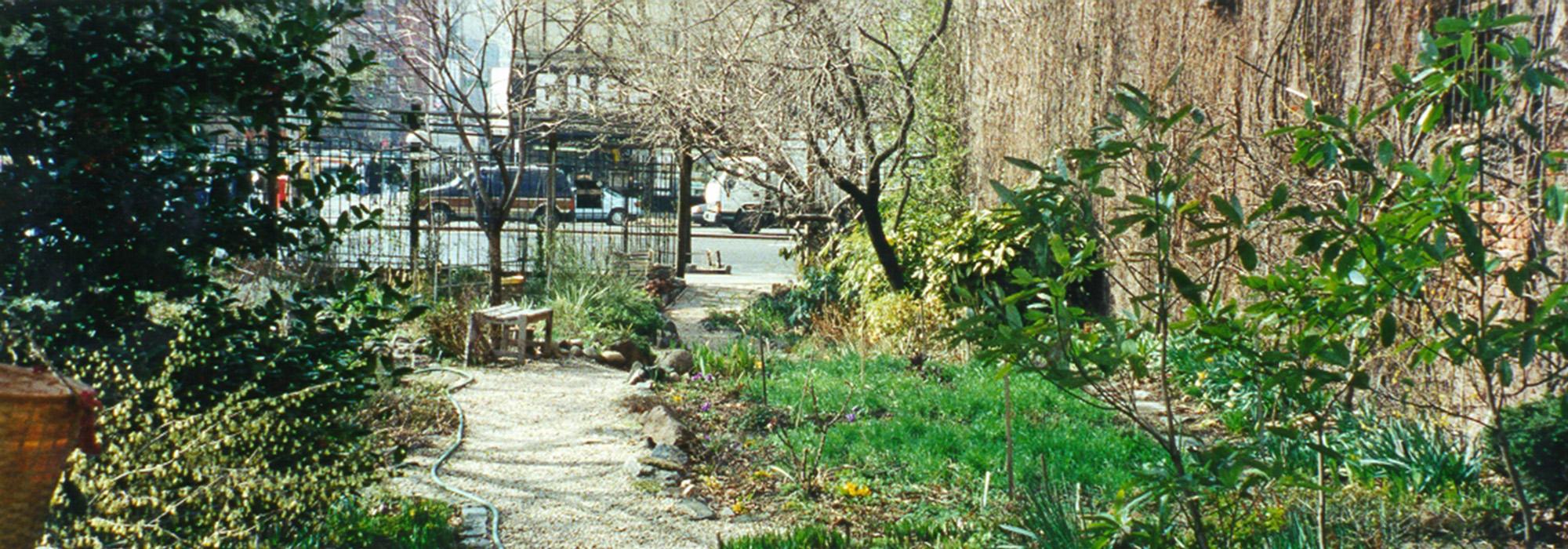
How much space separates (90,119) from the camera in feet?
11.4

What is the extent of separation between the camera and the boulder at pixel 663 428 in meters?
6.44

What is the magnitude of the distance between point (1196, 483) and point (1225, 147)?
5591 mm

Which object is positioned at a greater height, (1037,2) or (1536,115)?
(1037,2)

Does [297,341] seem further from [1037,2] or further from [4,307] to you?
[1037,2]

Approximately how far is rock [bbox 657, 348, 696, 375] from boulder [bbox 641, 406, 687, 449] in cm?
207

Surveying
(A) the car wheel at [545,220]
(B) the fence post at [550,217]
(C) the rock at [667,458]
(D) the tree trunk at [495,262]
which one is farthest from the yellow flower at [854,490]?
(A) the car wheel at [545,220]

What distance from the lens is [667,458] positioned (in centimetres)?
612

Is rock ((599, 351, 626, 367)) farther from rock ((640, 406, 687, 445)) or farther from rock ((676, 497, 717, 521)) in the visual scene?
rock ((676, 497, 717, 521))

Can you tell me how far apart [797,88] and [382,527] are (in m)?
6.76

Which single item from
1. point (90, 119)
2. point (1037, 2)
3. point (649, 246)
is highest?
point (1037, 2)

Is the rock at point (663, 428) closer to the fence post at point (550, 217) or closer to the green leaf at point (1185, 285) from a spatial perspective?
the green leaf at point (1185, 285)

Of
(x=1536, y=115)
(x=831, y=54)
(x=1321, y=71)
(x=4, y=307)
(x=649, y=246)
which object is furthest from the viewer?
(x=649, y=246)

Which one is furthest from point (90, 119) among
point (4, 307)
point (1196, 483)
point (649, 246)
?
point (649, 246)

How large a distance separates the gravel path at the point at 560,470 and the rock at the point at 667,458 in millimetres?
151
